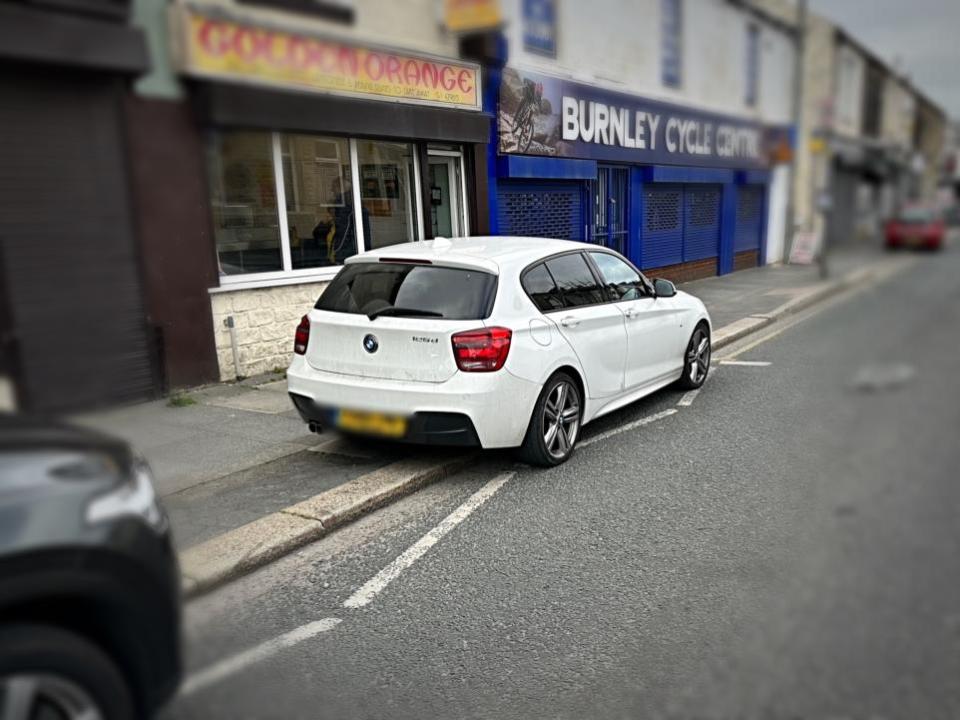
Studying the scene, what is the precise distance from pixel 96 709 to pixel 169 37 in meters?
1.26

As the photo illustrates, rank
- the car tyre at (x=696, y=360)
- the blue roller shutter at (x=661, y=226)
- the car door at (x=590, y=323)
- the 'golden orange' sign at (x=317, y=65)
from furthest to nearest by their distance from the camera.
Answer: the blue roller shutter at (x=661, y=226) → the car tyre at (x=696, y=360) → the car door at (x=590, y=323) → the 'golden orange' sign at (x=317, y=65)

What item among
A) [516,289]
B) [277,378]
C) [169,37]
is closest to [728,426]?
[516,289]

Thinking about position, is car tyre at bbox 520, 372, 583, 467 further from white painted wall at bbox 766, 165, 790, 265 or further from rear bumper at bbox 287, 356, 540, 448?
white painted wall at bbox 766, 165, 790, 265

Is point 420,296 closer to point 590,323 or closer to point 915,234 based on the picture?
point 590,323

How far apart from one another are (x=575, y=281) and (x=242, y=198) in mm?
4315

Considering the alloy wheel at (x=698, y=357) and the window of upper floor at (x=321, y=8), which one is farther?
the alloy wheel at (x=698, y=357)

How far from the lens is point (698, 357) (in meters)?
6.71

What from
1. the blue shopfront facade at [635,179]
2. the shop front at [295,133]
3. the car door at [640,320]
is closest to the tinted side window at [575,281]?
the car door at [640,320]

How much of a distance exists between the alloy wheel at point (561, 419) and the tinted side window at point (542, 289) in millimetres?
540

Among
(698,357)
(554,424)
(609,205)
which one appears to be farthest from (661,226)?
(554,424)

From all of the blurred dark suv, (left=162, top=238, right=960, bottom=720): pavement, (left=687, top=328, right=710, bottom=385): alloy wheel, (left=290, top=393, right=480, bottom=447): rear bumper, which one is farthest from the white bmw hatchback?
the blurred dark suv

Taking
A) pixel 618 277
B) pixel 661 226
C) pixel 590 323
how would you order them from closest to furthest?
pixel 590 323 < pixel 618 277 < pixel 661 226

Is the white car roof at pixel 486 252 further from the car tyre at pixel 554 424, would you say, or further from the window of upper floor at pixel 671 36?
the window of upper floor at pixel 671 36

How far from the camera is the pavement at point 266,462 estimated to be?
4.63ft
